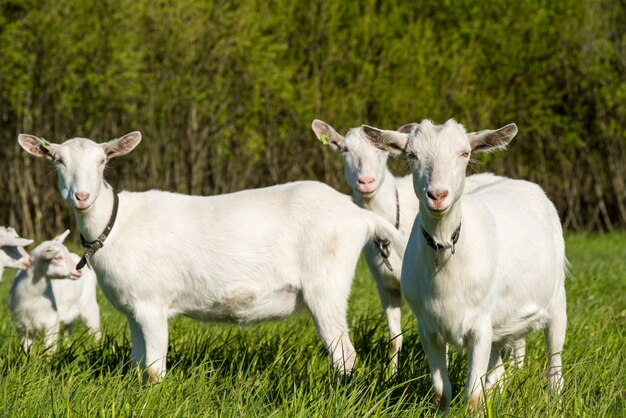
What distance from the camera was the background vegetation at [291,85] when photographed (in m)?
18.8

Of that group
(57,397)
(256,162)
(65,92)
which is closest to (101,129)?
(65,92)

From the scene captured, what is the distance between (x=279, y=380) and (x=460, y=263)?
116 cm

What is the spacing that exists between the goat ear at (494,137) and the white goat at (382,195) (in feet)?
6.69

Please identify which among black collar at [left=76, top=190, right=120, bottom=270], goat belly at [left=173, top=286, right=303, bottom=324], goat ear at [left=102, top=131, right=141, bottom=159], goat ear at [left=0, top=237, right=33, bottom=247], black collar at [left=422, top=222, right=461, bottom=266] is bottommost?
goat belly at [left=173, top=286, right=303, bottom=324]

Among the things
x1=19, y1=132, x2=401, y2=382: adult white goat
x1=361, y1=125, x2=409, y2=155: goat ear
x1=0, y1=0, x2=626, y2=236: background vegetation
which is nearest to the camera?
x1=361, y1=125, x2=409, y2=155: goat ear

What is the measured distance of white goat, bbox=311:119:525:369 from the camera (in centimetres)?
681

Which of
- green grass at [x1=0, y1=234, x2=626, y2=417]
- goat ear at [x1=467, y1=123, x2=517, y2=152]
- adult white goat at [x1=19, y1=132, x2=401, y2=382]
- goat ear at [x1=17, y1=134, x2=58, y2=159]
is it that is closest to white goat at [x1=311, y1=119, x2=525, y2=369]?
green grass at [x1=0, y1=234, x2=626, y2=417]

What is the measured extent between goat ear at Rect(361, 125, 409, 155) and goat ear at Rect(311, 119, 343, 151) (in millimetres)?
2878

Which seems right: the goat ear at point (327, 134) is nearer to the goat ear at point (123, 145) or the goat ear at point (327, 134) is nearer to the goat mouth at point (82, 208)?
the goat ear at point (123, 145)

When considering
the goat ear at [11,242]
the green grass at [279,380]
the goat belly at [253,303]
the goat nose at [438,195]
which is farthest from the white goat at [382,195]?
the goat ear at [11,242]

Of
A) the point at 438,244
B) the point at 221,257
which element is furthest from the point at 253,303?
the point at 438,244

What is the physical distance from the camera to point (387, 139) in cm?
467

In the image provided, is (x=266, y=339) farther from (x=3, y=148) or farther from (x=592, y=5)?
(x=592, y=5)

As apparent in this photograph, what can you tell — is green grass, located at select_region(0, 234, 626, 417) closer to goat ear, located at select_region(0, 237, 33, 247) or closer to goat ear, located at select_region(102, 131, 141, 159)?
goat ear, located at select_region(0, 237, 33, 247)
